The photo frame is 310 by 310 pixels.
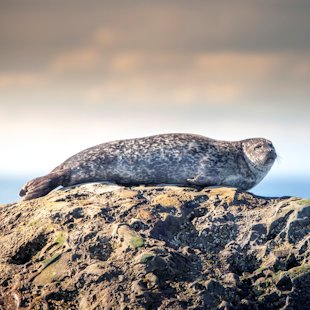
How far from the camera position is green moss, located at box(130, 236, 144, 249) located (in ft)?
33.6

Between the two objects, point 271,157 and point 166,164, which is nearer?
point 166,164

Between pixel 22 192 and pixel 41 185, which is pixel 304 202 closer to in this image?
pixel 41 185

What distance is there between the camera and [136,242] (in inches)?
406

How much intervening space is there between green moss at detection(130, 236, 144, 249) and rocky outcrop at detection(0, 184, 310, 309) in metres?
0.02

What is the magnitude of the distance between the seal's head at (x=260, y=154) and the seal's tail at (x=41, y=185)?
371 cm

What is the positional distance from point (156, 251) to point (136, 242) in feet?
1.15

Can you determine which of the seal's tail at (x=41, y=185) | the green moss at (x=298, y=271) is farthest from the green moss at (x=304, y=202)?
the seal's tail at (x=41, y=185)

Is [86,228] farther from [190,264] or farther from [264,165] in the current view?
[264,165]

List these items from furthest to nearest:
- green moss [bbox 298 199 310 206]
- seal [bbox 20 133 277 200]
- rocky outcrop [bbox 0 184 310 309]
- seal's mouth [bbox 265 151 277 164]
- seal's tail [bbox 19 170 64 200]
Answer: seal's mouth [bbox 265 151 277 164] < seal [bbox 20 133 277 200] < seal's tail [bbox 19 170 64 200] < green moss [bbox 298 199 310 206] < rocky outcrop [bbox 0 184 310 309]

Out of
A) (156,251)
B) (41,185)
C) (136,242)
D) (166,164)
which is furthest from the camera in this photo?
(166,164)

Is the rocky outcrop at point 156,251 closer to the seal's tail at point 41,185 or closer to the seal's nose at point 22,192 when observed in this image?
the seal's tail at point 41,185

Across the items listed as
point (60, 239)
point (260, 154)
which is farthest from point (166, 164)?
point (60, 239)

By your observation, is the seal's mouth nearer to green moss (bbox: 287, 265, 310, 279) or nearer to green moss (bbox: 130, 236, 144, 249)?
green moss (bbox: 287, 265, 310, 279)

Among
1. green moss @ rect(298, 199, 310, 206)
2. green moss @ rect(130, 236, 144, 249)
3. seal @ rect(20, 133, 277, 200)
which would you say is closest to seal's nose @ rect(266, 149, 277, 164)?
seal @ rect(20, 133, 277, 200)
